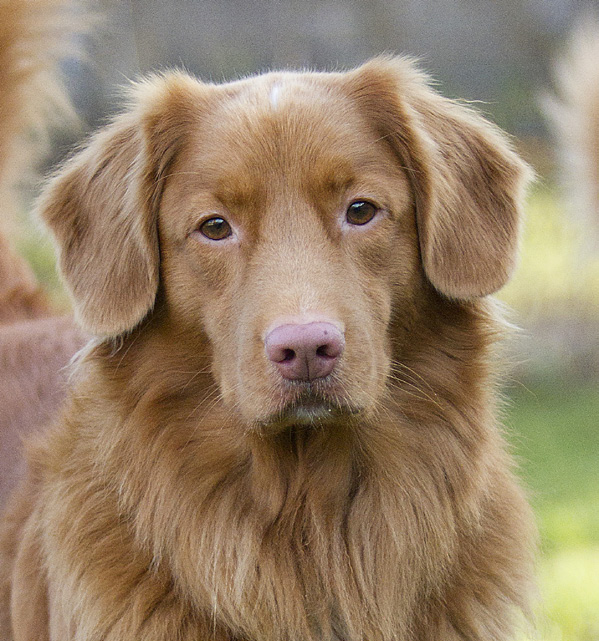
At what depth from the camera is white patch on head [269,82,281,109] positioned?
10.1 feet

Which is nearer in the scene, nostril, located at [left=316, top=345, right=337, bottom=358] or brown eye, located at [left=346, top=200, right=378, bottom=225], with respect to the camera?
nostril, located at [left=316, top=345, right=337, bottom=358]

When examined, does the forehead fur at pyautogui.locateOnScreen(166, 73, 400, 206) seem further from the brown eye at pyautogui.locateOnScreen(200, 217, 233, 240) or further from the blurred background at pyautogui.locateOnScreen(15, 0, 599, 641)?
the blurred background at pyautogui.locateOnScreen(15, 0, 599, 641)

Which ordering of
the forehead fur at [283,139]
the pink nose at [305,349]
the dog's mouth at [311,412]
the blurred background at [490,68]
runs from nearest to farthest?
the pink nose at [305,349] < the dog's mouth at [311,412] < the forehead fur at [283,139] < the blurred background at [490,68]

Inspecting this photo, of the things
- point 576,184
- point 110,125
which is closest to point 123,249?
point 110,125

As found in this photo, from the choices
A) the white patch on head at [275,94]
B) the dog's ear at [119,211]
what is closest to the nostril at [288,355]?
the dog's ear at [119,211]

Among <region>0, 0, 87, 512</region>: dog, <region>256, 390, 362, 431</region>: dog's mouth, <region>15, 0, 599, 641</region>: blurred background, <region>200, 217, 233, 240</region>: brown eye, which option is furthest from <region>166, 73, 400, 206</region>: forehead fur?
<region>15, 0, 599, 641</region>: blurred background

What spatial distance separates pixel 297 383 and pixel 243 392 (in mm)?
206

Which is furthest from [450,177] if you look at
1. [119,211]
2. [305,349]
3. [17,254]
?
[17,254]

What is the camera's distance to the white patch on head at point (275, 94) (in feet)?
10.1

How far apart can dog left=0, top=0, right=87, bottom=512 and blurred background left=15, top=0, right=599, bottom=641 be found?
353cm

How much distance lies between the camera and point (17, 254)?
184 inches

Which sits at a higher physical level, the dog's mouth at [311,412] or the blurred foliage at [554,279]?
the dog's mouth at [311,412]

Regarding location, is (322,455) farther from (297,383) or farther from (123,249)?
(123,249)

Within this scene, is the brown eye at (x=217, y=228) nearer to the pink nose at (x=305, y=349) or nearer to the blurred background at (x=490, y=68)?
the pink nose at (x=305, y=349)
